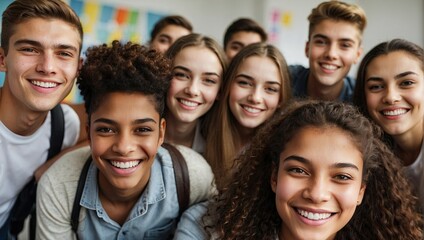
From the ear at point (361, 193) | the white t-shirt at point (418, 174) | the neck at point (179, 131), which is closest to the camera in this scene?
the ear at point (361, 193)

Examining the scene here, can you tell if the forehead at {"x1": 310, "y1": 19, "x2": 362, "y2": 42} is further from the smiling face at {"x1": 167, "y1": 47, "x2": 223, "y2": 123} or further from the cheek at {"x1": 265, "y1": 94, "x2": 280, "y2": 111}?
the smiling face at {"x1": 167, "y1": 47, "x2": 223, "y2": 123}

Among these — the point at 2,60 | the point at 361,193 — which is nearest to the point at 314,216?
the point at 361,193

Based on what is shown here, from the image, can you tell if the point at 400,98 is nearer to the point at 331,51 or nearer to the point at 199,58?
the point at 331,51

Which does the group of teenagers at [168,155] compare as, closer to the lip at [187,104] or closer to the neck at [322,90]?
the lip at [187,104]

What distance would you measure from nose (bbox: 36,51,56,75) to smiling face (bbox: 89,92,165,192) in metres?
0.26

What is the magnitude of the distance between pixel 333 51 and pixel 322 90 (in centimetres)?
24

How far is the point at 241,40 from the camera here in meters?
3.20

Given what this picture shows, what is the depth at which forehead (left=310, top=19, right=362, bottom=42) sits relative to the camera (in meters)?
2.41

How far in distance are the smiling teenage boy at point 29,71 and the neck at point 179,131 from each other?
63 cm

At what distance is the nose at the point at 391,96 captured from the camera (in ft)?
6.27

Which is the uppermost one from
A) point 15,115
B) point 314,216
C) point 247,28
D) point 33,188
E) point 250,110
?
point 247,28

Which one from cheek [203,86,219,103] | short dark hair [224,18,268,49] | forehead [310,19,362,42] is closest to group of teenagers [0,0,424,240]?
cheek [203,86,219,103]

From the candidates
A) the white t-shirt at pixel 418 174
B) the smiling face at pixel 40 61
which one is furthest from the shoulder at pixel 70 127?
the white t-shirt at pixel 418 174

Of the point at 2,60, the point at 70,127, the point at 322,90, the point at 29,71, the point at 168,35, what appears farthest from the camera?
the point at 168,35
